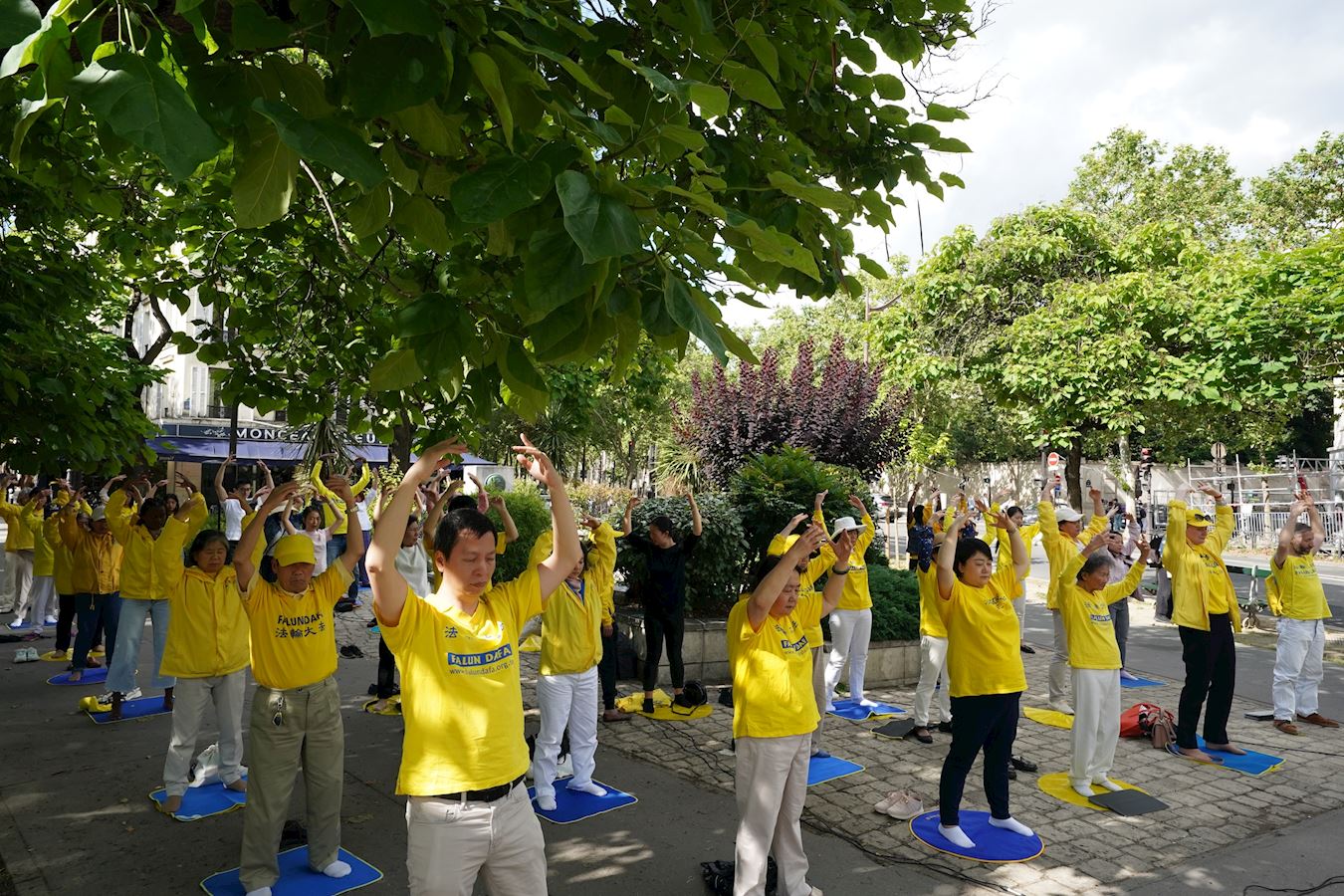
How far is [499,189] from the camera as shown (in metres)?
1.97

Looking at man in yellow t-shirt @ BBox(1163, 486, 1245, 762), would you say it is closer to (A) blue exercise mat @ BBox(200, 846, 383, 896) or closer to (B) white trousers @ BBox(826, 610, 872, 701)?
(B) white trousers @ BBox(826, 610, 872, 701)

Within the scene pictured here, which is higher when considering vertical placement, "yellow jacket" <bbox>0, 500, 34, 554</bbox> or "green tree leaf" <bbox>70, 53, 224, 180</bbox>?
"green tree leaf" <bbox>70, 53, 224, 180</bbox>

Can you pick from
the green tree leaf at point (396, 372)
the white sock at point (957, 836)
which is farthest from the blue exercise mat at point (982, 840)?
the green tree leaf at point (396, 372)

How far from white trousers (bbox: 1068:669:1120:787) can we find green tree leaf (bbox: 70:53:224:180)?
6552 millimetres

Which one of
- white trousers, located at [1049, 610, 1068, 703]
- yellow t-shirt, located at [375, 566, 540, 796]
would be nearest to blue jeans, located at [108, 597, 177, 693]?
yellow t-shirt, located at [375, 566, 540, 796]

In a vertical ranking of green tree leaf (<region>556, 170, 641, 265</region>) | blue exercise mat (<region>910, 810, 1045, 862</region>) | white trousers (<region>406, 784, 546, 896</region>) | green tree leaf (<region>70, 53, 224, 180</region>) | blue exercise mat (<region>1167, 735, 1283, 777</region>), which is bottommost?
blue exercise mat (<region>910, 810, 1045, 862</region>)

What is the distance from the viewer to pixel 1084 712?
6348 mm

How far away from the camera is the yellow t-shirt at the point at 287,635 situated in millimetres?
4727

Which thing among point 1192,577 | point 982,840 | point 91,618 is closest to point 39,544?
point 91,618

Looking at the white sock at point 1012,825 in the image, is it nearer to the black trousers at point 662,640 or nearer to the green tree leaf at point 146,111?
the black trousers at point 662,640

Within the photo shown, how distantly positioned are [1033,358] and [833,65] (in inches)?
464

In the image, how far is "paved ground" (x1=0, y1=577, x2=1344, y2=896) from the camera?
4957 mm

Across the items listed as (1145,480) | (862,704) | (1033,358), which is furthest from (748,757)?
(1145,480)

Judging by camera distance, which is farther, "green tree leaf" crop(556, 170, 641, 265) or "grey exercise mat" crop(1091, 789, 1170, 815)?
"grey exercise mat" crop(1091, 789, 1170, 815)
